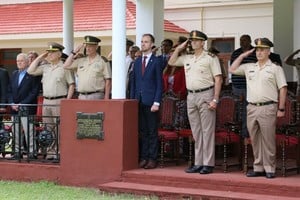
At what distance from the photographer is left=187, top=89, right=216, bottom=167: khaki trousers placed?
31.5 feet

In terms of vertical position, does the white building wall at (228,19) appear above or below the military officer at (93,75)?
above

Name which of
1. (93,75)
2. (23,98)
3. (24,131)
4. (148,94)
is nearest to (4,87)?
(23,98)

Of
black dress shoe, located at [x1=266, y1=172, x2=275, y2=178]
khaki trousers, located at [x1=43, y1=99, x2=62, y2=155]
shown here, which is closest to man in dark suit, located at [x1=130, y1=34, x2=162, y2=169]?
khaki trousers, located at [x1=43, y1=99, x2=62, y2=155]

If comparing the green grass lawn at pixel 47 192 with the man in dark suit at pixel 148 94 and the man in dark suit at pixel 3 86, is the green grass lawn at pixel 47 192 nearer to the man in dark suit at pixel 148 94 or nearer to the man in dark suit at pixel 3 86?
the man in dark suit at pixel 148 94

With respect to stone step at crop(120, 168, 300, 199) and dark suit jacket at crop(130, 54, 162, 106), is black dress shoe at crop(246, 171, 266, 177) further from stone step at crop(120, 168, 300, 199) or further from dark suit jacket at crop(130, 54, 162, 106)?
dark suit jacket at crop(130, 54, 162, 106)

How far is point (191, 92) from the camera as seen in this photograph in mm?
9758

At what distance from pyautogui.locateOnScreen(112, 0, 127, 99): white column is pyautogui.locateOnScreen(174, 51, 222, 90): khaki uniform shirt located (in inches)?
43.1

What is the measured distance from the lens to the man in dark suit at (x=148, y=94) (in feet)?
33.2

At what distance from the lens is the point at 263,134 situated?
9.17m

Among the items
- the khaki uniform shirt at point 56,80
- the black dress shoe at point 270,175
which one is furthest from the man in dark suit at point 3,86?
the black dress shoe at point 270,175

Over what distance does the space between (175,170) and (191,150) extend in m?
0.45

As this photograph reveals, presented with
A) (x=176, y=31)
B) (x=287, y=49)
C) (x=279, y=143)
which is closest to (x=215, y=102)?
(x=279, y=143)

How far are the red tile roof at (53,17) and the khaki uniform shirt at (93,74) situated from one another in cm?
996

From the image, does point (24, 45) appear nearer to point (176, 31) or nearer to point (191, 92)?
point (176, 31)
